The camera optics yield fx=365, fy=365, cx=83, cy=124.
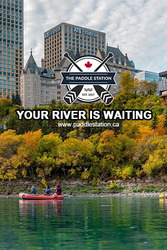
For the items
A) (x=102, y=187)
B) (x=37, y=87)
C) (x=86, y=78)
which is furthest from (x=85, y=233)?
(x=37, y=87)

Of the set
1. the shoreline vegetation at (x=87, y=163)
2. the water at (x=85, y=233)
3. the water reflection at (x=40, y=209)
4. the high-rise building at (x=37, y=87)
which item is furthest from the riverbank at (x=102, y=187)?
the high-rise building at (x=37, y=87)

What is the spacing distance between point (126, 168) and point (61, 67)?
115051 mm

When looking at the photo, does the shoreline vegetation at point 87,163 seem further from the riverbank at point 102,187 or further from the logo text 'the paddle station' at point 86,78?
the logo text 'the paddle station' at point 86,78

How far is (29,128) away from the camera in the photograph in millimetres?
100812

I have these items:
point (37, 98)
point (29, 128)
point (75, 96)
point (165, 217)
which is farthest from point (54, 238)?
point (37, 98)

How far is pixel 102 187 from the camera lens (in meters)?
70.8

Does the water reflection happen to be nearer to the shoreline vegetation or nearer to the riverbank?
the riverbank

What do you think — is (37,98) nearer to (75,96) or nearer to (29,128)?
(29,128)

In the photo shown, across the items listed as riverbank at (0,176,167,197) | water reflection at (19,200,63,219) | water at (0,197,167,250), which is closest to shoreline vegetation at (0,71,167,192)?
riverbank at (0,176,167,197)

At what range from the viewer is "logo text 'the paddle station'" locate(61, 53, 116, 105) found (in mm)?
45938

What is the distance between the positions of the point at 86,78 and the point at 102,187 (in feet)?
99.0

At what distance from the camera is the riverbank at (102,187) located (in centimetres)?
6556

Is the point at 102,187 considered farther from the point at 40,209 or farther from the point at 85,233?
the point at 85,233

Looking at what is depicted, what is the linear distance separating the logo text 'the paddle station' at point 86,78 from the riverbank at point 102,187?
75.8 ft
